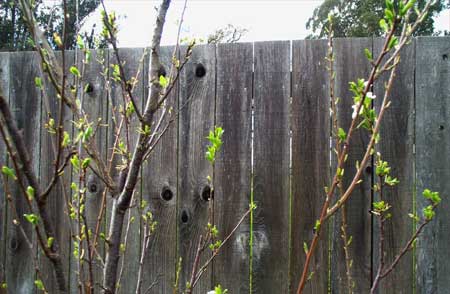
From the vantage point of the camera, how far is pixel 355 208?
6.81ft

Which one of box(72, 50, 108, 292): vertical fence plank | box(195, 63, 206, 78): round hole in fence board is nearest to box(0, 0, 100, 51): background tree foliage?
box(72, 50, 108, 292): vertical fence plank

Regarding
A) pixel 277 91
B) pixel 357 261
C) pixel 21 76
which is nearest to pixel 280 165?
pixel 277 91

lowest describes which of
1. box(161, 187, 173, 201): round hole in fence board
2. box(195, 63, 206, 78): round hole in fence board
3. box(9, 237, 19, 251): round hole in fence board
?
box(9, 237, 19, 251): round hole in fence board

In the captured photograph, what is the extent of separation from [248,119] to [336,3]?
15.0 meters

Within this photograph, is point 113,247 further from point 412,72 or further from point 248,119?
point 412,72

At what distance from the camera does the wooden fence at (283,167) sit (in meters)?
2.05

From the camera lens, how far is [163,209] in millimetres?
2230

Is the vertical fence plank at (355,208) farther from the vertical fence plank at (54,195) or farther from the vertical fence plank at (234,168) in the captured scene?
the vertical fence plank at (54,195)

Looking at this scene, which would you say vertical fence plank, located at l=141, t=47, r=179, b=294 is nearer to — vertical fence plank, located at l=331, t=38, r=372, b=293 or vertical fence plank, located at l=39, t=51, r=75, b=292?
vertical fence plank, located at l=39, t=51, r=75, b=292

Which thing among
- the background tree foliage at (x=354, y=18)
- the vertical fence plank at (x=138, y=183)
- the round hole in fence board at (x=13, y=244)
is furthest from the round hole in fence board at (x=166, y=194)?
the background tree foliage at (x=354, y=18)

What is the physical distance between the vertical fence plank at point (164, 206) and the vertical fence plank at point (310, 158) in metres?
0.54

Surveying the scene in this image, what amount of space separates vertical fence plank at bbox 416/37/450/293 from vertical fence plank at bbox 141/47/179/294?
105 cm

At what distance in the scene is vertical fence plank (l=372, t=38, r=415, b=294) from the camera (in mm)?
2047

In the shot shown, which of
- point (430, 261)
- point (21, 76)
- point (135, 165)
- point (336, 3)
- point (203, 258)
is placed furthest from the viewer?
point (336, 3)
